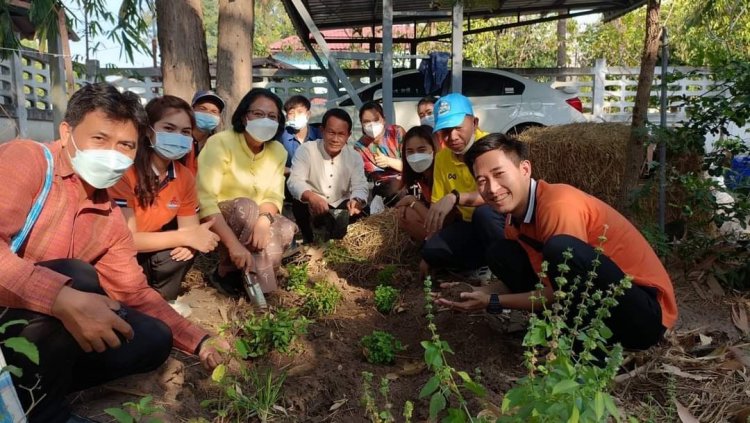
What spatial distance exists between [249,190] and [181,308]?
0.94 metres

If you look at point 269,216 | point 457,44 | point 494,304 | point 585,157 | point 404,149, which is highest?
point 457,44

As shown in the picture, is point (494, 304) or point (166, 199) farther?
point (166, 199)

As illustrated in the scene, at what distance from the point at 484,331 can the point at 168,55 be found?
4.17 m

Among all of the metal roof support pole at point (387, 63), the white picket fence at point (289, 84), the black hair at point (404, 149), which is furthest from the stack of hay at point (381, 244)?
the white picket fence at point (289, 84)

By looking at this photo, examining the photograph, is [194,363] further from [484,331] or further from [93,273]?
[484,331]

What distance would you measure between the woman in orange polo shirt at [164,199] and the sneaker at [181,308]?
0.31 feet

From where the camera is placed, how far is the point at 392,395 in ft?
8.69

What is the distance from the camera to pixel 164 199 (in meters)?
3.49

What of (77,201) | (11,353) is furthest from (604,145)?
(11,353)

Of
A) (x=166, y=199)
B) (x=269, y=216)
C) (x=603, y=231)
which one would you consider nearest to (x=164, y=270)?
(x=166, y=199)

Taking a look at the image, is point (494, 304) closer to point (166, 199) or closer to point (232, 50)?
point (166, 199)

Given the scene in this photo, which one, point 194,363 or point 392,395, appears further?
point 194,363

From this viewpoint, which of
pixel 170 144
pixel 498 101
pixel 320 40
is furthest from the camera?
pixel 498 101

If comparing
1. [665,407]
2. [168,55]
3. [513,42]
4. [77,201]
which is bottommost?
[665,407]
